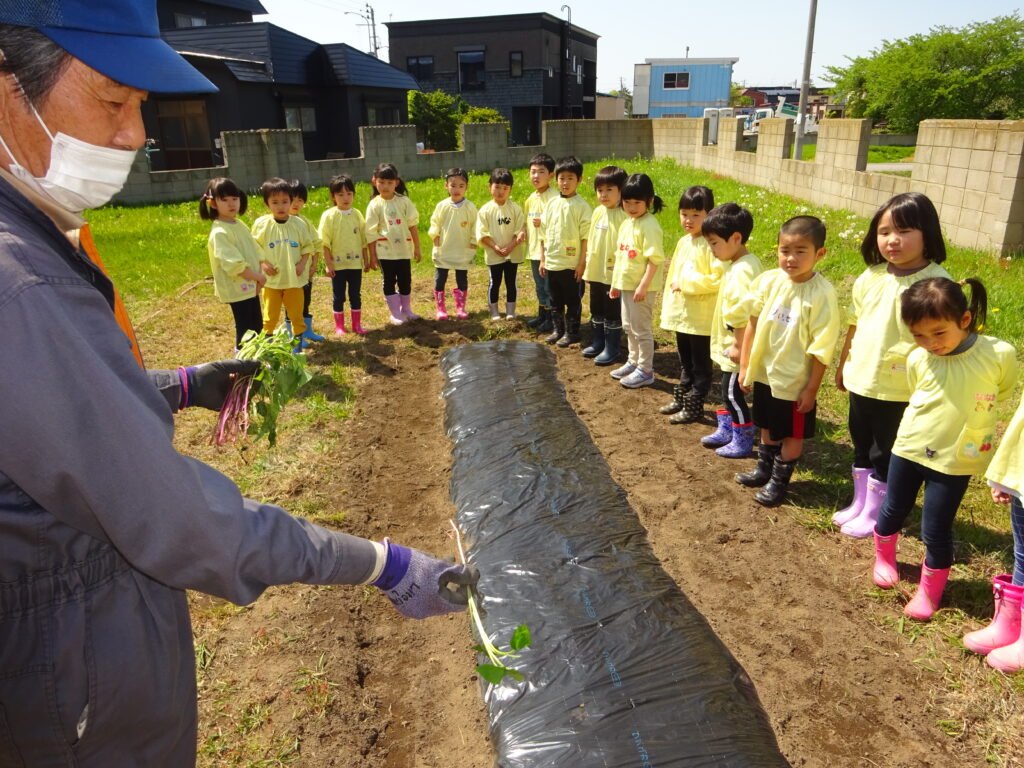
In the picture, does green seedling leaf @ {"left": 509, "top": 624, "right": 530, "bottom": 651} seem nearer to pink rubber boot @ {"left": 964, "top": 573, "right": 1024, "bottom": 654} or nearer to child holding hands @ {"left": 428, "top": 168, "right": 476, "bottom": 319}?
pink rubber boot @ {"left": 964, "top": 573, "right": 1024, "bottom": 654}

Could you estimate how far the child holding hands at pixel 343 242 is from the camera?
7414 millimetres

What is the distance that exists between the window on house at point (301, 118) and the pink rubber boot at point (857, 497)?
2195cm

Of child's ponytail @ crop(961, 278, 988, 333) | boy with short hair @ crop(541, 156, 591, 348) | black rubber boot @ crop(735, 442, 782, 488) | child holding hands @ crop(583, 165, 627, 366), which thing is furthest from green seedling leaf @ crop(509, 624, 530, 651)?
boy with short hair @ crop(541, 156, 591, 348)

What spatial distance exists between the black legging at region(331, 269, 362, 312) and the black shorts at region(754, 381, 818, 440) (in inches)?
184

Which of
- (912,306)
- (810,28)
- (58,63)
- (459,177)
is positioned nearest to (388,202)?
(459,177)

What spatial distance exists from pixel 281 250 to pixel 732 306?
429 cm

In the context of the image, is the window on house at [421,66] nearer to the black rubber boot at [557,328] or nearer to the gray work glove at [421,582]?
the black rubber boot at [557,328]

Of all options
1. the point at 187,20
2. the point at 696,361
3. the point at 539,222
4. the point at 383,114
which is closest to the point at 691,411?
the point at 696,361

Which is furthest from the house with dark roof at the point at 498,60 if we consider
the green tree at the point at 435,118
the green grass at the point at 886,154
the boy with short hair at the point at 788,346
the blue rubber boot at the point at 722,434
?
the boy with short hair at the point at 788,346

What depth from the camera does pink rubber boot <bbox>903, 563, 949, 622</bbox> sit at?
10.8ft

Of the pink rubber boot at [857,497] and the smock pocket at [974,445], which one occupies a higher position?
the smock pocket at [974,445]

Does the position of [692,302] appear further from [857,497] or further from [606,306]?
[857,497]

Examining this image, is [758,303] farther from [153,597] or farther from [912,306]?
[153,597]

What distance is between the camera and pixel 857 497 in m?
4.11
